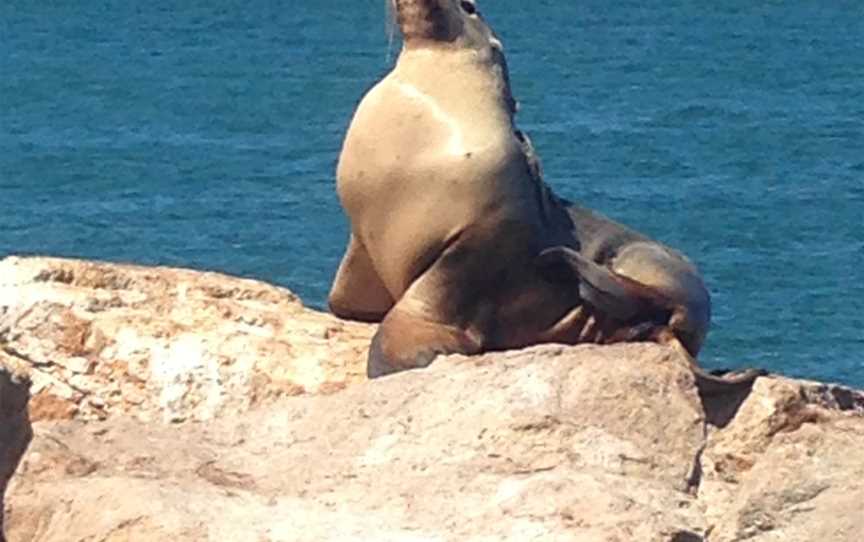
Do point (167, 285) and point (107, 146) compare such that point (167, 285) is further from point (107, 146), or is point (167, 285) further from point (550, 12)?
point (550, 12)

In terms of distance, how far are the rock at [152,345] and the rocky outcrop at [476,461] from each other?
0.09 metres

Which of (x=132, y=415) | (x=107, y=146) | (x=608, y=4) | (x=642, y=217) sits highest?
(x=132, y=415)

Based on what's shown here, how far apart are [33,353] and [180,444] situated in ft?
6.61

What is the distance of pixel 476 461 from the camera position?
19.3 feet

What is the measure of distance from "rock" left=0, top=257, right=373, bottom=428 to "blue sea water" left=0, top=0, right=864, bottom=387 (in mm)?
16497

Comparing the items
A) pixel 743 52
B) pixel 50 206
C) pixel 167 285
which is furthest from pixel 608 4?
pixel 167 285

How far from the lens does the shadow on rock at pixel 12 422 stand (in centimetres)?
518

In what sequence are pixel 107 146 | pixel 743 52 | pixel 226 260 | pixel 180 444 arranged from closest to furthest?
pixel 180 444, pixel 226 260, pixel 107 146, pixel 743 52

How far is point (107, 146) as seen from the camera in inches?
1861

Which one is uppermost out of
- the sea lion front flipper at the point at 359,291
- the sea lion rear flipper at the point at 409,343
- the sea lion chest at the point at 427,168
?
the sea lion chest at the point at 427,168

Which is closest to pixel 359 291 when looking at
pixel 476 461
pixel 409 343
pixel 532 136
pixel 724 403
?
pixel 409 343

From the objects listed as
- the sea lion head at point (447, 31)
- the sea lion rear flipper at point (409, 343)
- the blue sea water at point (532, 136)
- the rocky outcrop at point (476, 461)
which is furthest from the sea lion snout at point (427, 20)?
the blue sea water at point (532, 136)

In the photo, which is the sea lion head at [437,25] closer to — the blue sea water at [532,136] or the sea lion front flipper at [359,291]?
the sea lion front flipper at [359,291]

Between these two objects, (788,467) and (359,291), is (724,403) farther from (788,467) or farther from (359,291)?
(359,291)
